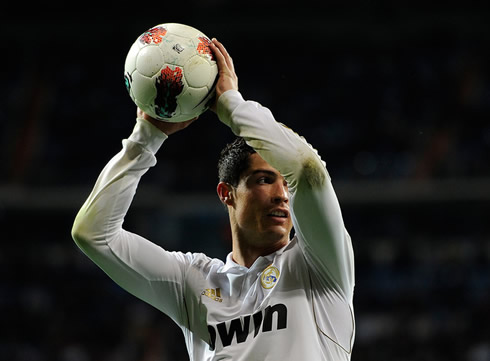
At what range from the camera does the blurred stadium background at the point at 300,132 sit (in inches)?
455

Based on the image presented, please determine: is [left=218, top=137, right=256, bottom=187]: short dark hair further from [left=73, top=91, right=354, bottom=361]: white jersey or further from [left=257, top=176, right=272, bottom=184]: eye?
[left=73, top=91, right=354, bottom=361]: white jersey

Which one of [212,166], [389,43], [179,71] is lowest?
[212,166]

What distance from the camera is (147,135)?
9.21 ft

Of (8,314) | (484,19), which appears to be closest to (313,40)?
(484,19)

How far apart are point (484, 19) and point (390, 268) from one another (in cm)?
655

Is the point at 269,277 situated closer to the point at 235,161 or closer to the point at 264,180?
the point at 264,180

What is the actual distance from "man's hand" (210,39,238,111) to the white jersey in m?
0.06

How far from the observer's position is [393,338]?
10.8 metres

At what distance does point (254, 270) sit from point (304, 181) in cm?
53

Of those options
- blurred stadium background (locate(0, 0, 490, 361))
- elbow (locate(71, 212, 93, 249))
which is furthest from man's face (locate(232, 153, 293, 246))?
blurred stadium background (locate(0, 0, 490, 361))

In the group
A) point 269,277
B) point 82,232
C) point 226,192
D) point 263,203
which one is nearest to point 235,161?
point 226,192

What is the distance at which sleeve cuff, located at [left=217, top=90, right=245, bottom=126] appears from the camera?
249cm

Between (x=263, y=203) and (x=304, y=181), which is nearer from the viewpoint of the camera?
(x=304, y=181)

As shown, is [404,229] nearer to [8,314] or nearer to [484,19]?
[484,19]
